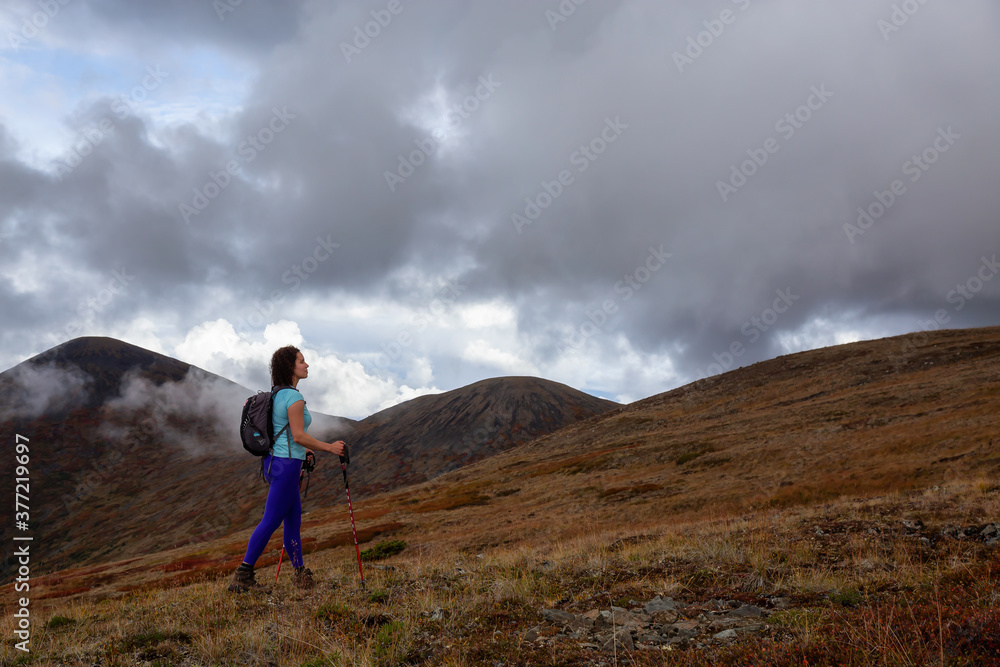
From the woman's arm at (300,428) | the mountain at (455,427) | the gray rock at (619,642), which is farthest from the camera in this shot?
the mountain at (455,427)

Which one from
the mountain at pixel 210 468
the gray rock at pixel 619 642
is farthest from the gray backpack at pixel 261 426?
the mountain at pixel 210 468

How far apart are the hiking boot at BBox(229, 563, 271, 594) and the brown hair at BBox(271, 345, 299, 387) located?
2.76 m

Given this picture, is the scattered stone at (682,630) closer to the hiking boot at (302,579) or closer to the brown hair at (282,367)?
the hiking boot at (302,579)

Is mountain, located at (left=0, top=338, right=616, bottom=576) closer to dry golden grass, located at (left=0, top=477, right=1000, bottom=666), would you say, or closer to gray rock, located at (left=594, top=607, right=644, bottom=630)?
dry golden grass, located at (left=0, top=477, right=1000, bottom=666)

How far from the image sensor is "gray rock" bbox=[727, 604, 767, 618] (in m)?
5.11

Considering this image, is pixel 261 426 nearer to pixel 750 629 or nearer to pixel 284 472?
pixel 284 472

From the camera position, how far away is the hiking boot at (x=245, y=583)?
7512mm

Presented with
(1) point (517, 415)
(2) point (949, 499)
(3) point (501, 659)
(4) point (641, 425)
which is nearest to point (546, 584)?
(3) point (501, 659)

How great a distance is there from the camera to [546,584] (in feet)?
22.6

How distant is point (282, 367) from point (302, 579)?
3.27m

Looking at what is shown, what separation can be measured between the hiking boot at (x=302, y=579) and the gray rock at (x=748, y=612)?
594 centimetres

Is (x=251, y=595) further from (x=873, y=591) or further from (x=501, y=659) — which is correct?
(x=873, y=591)

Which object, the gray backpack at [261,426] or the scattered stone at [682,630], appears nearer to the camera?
the scattered stone at [682,630]

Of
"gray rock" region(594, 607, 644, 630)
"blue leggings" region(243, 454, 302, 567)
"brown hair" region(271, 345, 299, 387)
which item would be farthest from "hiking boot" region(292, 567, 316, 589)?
"gray rock" region(594, 607, 644, 630)
